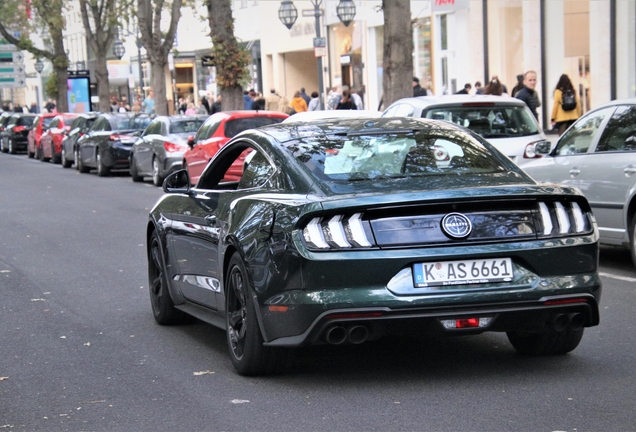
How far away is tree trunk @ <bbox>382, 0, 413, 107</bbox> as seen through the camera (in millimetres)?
20234

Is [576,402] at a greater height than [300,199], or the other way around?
[300,199]

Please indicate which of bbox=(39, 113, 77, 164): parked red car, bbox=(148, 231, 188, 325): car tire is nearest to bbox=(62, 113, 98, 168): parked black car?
bbox=(39, 113, 77, 164): parked red car

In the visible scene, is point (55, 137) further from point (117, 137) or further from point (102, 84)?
point (102, 84)

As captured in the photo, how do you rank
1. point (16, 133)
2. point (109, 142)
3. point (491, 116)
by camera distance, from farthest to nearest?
point (16, 133) < point (109, 142) < point (491, 116)

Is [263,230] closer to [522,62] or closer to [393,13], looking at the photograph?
[393,13]

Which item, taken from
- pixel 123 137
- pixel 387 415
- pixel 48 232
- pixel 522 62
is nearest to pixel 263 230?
pixel 387 415

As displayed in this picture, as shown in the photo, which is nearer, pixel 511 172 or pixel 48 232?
pixel 511 172

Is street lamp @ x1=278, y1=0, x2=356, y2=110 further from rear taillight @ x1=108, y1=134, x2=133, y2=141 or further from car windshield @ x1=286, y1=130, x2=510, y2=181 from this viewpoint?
car windshield @ x1=286, y1=130, x2=510, y2=181

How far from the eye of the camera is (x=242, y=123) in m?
20.5

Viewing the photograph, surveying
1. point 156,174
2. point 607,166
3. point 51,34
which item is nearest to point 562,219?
point 607,166

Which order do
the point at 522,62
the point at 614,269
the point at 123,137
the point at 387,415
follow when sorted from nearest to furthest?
the point at 387,415
the point at 614,269
the point at 123,137
the point at 522,62

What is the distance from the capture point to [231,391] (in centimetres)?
630

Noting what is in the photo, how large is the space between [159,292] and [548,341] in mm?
3047

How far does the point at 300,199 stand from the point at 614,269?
216 inches
